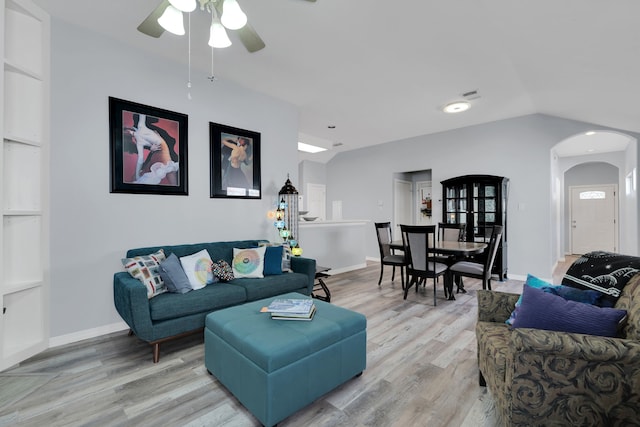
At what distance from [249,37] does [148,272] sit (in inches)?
80.0

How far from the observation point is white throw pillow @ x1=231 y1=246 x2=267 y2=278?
310cm

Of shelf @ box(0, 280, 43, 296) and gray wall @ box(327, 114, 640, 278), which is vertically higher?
gray wall @ box(327, 114, 640, 278)

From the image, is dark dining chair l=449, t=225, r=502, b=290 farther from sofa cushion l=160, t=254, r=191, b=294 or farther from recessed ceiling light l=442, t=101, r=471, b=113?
sofa cushion l=160, t=254, r=191, b=294

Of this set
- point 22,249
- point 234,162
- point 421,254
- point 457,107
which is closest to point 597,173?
point 457,107

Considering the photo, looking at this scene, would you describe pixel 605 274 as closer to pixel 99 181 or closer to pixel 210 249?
pixel 210 249

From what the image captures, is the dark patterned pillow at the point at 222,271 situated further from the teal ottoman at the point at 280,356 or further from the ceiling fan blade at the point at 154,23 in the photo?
the ceiling fan blade at the point at 154,23

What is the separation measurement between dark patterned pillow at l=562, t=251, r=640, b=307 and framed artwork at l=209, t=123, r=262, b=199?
330cm

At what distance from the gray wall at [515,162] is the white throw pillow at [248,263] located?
4.03 metres

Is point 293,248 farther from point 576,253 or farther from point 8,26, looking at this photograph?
point 576,253

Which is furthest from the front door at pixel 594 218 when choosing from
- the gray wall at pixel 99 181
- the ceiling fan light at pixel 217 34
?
the ceiling fan light at pixel 217 34

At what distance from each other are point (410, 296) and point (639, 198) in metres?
3.57

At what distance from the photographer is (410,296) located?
3936 mm

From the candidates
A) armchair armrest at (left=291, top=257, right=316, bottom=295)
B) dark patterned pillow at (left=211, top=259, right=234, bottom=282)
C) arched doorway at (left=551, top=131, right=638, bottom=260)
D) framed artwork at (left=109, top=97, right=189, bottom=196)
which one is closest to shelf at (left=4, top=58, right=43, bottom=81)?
framed artwork at (left=109, top=97, right=189, bottom=196)

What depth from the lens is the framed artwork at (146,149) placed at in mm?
2799
